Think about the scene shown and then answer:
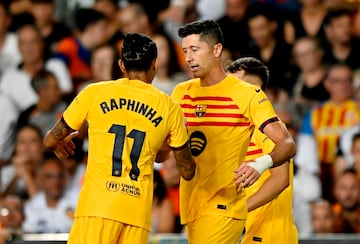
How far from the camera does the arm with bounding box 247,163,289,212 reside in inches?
274

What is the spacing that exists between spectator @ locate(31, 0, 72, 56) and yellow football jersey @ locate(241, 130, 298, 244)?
5785 millimetres

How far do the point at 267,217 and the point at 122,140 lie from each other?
4.87ft

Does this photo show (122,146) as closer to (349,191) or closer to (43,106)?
(349,191)

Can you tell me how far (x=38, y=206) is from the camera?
35.0 feet

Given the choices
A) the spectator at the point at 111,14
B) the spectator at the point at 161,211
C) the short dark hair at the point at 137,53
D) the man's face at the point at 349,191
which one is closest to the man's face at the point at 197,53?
the short dark hair at the point at 137,53

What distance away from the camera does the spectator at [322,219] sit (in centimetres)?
1038

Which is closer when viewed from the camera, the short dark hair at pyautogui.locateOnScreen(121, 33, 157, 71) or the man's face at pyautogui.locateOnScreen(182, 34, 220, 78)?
the short dark hair at pyautogui.locateOnScreen(121, 33, 157, 71)

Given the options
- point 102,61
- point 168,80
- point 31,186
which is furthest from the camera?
point 102,61

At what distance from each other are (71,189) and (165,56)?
192 centimetres

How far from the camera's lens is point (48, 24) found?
12742mm

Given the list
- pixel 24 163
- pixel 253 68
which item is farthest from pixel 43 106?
pixel 253 68

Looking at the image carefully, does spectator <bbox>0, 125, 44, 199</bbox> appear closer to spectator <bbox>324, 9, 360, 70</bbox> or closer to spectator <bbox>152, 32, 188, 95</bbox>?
spectator <bbox>152, 32, 188, 95</bbox>

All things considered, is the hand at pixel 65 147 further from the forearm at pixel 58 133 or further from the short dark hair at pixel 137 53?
the short dark hair at pixel 137 53

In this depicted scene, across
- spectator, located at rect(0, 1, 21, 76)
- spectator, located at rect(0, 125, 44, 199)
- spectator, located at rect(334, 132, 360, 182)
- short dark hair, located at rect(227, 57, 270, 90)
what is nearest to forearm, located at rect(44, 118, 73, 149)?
short dark hair, located at rect(227, 57, 270, 90)
